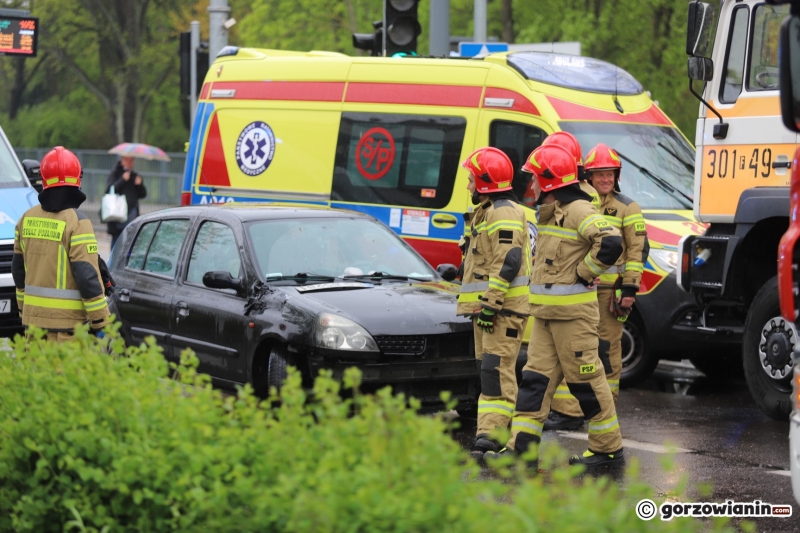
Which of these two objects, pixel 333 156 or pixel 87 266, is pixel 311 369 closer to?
pixel 87 266

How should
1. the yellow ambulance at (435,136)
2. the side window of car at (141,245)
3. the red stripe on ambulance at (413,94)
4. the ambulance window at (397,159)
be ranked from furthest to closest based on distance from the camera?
the ambulance window at (397,159) → the red stripe on ambulance at (413,94) → the yellow ambulance at (435,136) → the side window of car at (141,245)

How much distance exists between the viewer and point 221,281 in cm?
803

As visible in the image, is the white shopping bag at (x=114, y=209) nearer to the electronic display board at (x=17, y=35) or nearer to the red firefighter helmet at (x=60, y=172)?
the electronic display board at (x=17, y=35)

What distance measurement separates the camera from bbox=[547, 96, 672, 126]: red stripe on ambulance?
1059cm

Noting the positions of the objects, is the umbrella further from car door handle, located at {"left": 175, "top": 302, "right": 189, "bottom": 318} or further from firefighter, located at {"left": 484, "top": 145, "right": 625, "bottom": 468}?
firefighter, located at {"left": 484, "top": 145, "right": 625, "bottom": 468}

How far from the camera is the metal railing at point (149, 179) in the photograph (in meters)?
29.0

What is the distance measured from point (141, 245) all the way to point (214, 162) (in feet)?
11.5

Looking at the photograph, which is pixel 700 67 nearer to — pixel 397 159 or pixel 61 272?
pixel 397 159

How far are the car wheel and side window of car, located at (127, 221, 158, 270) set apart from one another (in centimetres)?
196

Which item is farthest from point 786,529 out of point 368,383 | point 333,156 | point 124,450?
point 333,156

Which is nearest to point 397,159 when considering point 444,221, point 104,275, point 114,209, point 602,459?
point 444,221

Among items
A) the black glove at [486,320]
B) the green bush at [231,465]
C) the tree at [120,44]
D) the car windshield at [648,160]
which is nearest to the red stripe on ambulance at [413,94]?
the car windshield at [648,160]

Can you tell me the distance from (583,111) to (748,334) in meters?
2.99

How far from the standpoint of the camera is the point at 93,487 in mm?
3887
